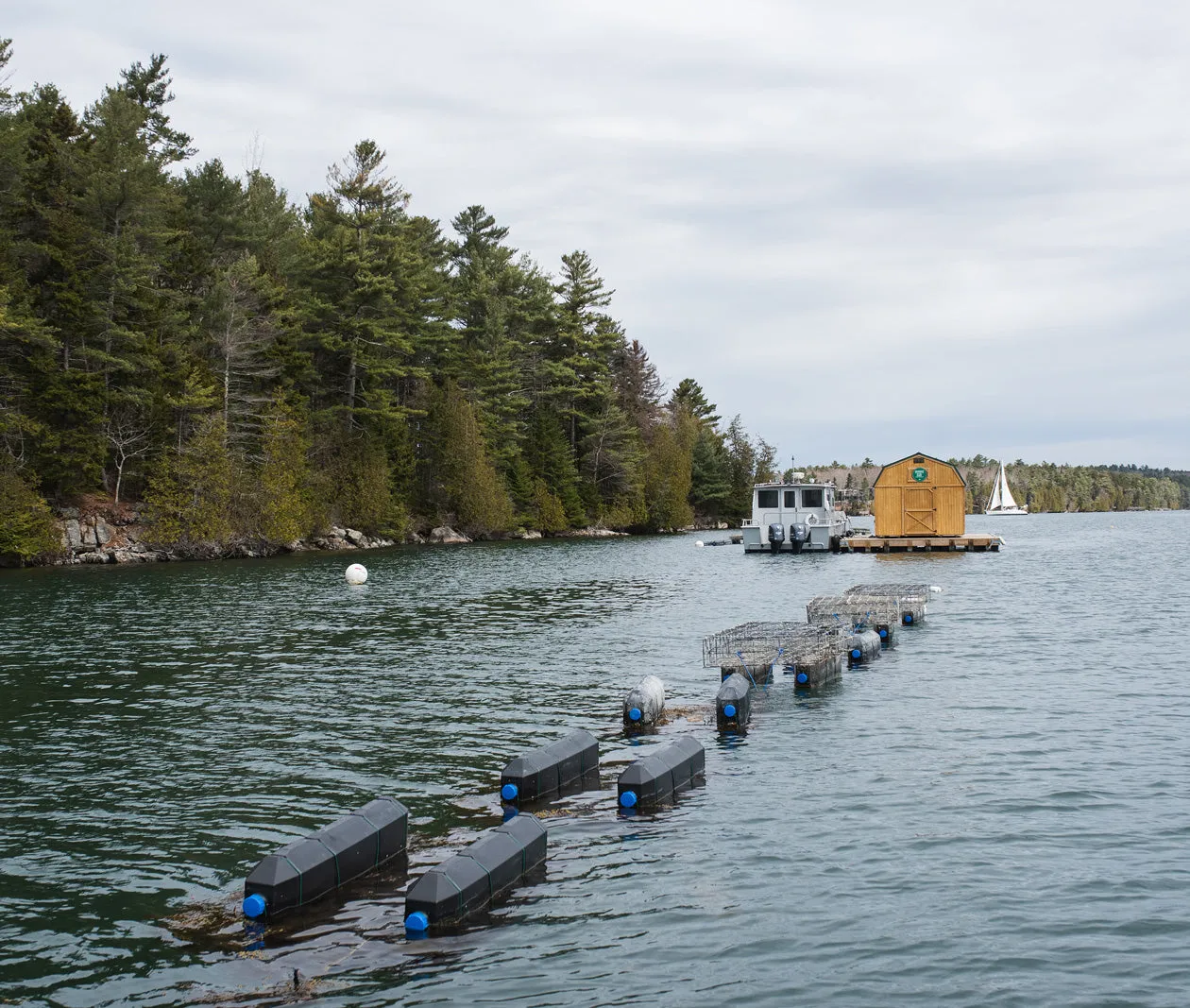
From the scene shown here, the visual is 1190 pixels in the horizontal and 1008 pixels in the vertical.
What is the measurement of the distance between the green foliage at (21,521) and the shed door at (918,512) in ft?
179

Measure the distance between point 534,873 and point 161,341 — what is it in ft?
201

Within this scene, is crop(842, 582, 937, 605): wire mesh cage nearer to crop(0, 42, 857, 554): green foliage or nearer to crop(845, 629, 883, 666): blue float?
crop(845, 629, 883, 666): blue float

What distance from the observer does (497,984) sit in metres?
9.62

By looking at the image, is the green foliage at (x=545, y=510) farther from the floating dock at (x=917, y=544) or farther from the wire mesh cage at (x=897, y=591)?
the wire mesh cage at (x=897, y=591)

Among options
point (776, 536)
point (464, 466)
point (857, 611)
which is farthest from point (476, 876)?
point (464, 466)

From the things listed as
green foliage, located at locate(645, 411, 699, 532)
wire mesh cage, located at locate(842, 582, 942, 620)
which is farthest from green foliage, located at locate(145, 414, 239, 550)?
green foliage, located at locate(645, 411, 699, 532)

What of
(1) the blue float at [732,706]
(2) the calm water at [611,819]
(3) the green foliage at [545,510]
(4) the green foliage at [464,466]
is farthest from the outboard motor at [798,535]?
(1) the blue float at [732,706]

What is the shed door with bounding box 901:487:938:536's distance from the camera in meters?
75.5

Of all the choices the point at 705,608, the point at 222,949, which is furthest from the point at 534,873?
the point at 705,608

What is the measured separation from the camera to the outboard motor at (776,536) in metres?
77.4

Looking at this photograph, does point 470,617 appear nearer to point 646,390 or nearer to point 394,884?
point 394,884

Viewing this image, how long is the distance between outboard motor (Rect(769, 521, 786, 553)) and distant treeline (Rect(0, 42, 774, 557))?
88.0 ft

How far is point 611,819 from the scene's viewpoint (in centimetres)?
1473

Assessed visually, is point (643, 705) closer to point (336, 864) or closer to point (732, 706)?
point (732, 706)
